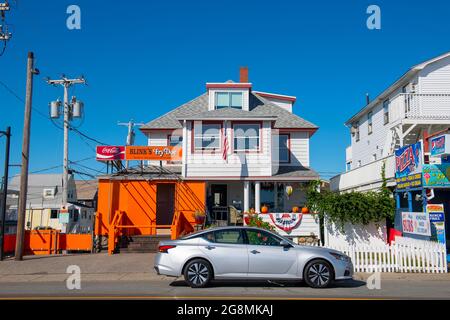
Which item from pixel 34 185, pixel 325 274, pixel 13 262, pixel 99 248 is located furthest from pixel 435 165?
pixel 34 185

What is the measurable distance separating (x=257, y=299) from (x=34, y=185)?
140ft

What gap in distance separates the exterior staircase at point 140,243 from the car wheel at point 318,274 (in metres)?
9.39

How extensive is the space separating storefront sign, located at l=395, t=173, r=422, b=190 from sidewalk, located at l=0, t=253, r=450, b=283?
11.4 ft

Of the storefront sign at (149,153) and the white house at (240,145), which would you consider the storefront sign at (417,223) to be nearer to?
the white house at (240,145)

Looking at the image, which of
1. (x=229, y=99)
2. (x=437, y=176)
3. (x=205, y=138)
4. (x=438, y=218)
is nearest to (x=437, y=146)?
(x=437, y=176)

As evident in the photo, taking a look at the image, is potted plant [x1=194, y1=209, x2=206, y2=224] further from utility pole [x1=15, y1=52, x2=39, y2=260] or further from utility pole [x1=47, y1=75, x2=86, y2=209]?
utility pole [x1=47, y1=75, x2=86, y2=209]

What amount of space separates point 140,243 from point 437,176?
1210 cm

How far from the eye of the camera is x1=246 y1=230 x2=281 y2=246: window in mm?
10527

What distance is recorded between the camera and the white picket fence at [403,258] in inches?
523

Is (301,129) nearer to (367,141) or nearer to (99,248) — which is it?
(367,141)

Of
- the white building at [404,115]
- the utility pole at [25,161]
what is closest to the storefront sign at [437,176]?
the white building at [404,115]

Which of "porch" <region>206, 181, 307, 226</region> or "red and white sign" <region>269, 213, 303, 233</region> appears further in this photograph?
"porch" <region>206, 181, 307, 226</region>

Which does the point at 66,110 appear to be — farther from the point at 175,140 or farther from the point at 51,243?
the point at 51,243

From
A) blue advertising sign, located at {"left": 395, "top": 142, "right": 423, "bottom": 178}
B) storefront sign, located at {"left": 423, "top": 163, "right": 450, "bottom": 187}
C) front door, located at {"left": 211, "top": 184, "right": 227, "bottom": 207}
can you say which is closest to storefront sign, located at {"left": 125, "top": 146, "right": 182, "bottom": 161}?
front door, located at {"left": 211, "top": 184, "right": 227, "bottom": 207}
